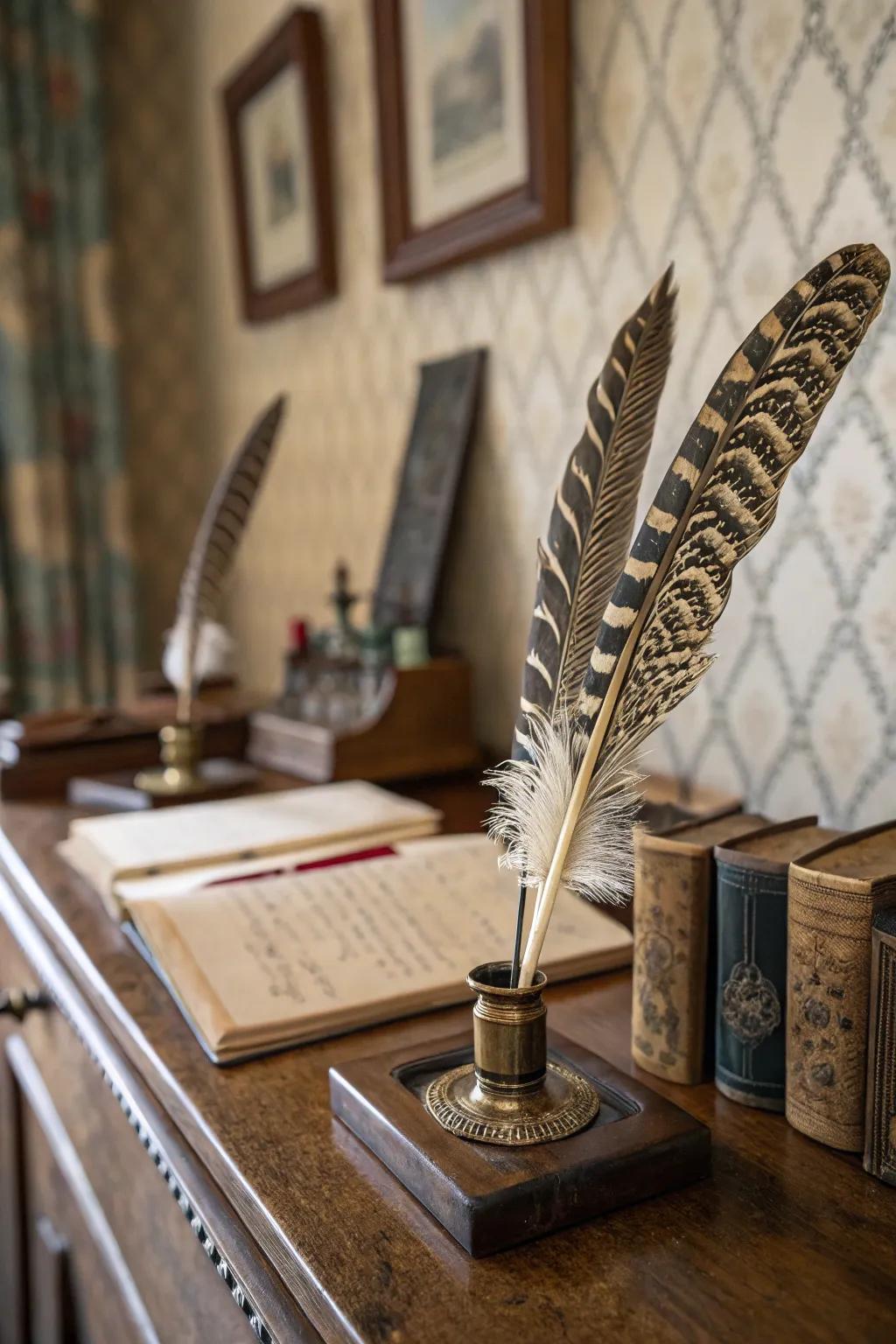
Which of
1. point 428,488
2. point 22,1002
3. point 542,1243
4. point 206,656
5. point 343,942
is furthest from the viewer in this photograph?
point 206,656

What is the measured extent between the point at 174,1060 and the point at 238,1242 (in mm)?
196

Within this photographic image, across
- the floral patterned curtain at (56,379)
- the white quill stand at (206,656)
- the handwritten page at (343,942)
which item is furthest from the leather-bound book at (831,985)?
the floral patterned curtain at (56,379)

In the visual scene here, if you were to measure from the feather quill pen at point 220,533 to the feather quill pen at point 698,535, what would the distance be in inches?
38.9

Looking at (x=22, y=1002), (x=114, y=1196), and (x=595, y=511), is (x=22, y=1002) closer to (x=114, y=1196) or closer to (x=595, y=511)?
(x=114, y=1196)

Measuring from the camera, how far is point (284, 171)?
7.16ft

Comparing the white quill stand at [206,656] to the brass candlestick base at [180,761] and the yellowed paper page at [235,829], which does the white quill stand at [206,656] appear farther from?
the yellowed paper page at [235,829]

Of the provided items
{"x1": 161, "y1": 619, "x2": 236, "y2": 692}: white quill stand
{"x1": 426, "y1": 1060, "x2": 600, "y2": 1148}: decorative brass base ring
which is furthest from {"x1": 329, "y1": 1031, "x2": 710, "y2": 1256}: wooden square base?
{"x1": 161, "y1": 619, "x2": 236, "y2": 692}: white quill stand

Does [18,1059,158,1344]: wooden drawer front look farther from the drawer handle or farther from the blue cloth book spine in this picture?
the blue cloth book spine

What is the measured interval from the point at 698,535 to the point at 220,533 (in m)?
1.06

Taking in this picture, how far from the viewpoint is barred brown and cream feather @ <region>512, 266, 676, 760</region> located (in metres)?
0.74

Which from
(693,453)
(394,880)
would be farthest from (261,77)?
(693,453)

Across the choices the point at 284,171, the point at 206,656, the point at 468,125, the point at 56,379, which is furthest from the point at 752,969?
the point at 56,379

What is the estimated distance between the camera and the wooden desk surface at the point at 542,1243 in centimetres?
53

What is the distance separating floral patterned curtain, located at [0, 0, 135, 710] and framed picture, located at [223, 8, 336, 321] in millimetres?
501
